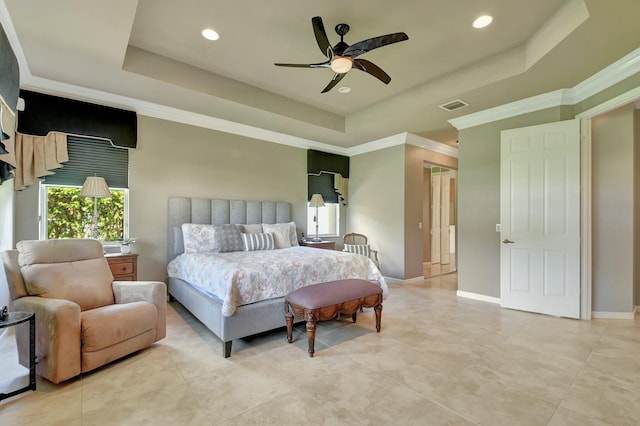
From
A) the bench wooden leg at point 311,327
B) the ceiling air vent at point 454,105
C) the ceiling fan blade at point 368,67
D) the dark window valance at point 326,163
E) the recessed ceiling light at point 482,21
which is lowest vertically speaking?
the bench wooden leg at point 311,327

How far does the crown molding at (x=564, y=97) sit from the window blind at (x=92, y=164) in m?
4.91

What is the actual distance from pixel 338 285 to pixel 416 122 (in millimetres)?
3190

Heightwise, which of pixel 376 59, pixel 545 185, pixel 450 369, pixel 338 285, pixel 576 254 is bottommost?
pixel 450 369

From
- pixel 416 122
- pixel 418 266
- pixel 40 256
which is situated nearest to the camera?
pixel 40 256

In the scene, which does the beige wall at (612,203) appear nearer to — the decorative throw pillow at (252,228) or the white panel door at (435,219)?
the white panel door at (435,219)

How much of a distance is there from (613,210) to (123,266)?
6.04 metres

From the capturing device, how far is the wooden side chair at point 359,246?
18.7 feet

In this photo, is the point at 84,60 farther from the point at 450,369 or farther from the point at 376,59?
the point at 450,369

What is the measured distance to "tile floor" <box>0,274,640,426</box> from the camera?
1825 millimetres

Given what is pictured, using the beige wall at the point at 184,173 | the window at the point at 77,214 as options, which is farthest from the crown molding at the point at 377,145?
the window at the point at 77,214

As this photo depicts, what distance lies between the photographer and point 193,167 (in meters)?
4.53

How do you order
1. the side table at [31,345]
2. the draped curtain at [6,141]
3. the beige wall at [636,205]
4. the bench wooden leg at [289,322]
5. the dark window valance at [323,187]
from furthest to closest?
the dark window valance at [323,187] → the beige wall at [636,205] → the bench wooden leg at [289,322] → the draped curtain at [6,141] → the side table at [31,345]

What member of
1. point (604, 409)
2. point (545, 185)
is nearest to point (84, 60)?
point (604, 409)

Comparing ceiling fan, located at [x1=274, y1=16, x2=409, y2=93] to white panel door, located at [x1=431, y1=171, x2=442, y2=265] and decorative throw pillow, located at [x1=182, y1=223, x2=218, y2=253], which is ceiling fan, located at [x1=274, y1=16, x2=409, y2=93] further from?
white panel door, located at [x1=431, y1=171, x2=442, y2=265]
